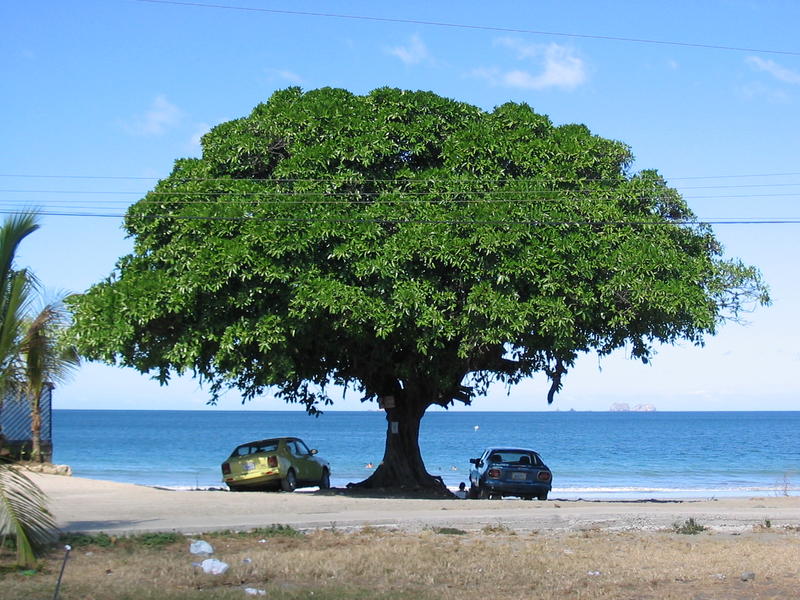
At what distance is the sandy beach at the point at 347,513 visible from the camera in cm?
1495

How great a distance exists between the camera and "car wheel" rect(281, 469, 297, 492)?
2450 cm

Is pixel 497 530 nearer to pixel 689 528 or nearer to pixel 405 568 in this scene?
pixel 689 528

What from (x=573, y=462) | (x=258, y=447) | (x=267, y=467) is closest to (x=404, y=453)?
(x=267, y=467)

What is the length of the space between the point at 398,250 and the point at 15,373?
8.88 meters

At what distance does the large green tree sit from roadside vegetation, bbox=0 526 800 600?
5.86 meters

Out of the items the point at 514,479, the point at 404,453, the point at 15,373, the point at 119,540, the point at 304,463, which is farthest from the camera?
the point at 304,463

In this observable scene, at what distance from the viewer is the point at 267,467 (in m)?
24.1

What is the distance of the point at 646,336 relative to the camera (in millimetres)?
20953

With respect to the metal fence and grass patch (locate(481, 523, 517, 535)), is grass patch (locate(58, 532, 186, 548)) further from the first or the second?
the metal fence

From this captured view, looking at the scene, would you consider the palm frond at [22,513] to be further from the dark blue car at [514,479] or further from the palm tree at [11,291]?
the dark blue car at [514,479]

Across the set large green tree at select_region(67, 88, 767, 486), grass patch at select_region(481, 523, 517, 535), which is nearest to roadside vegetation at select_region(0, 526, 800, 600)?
grass patch at select_region(481, 523, 517, 535)

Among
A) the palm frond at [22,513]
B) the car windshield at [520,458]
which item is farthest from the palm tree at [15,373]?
the car windshield at [520,458]

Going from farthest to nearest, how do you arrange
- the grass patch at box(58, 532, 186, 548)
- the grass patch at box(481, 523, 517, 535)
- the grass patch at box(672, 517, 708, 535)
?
the grass patch at box(672, 517, 708, 535) < the grass patch at box(481, 523, 517, 535) < the grass patch at box(58, 532, 186, 548)

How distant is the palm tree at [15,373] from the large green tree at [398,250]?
7.51 metres
